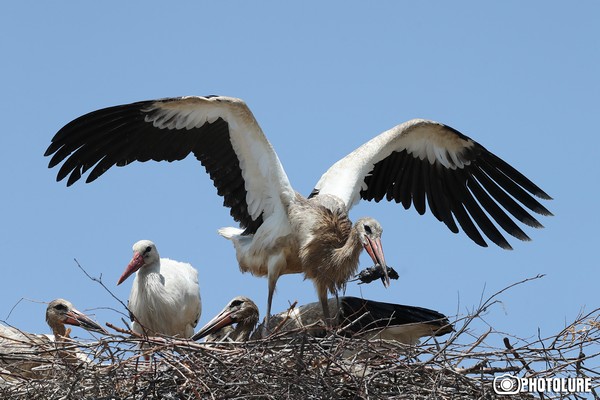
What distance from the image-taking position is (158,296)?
33.9 feet

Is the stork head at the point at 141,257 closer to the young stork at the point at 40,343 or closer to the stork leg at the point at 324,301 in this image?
the young stork at the point at 40,343

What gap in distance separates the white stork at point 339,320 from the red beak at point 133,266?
2.80 feet

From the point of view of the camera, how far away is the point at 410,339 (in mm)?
10055

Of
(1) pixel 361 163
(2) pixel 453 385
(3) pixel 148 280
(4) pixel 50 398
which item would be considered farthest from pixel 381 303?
(4) pixel 50 398

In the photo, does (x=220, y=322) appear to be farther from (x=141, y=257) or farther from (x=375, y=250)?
(x=375, y=250)

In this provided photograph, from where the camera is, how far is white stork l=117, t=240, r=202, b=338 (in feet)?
33.9

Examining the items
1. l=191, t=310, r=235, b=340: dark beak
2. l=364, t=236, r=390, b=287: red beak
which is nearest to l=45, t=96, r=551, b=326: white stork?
l=364, t=236, r=390, b=287: red beak

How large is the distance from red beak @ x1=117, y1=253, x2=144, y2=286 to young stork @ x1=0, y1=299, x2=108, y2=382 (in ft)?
1.32

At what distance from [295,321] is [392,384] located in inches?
91.3

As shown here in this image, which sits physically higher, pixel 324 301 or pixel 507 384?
pixel 324 301

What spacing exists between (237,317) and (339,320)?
0.80m

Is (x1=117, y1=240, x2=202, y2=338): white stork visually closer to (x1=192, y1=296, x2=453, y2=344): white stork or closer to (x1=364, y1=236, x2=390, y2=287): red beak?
(x1=192, y1=296, x2=453, y2=344): white stork

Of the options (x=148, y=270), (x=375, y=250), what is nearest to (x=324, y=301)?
(x=375, y=250)

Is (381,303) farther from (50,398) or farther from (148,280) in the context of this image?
(50,398)
